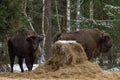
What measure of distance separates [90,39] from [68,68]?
11.0 feet

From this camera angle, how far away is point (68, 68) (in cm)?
1518

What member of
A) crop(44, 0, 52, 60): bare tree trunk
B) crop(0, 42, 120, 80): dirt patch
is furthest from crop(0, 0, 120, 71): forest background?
crop(0, 42, 120, 80): dirt patch

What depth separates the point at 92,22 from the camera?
27797 mm

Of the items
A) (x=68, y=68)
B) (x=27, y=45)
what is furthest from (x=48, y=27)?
(x=68, y=68)

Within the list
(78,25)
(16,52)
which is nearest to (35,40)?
(16,52)

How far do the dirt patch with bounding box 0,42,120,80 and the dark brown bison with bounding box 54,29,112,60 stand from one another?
5.37ft

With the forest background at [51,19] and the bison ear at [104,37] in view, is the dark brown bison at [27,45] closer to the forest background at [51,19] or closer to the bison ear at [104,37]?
the forest background at [51,19]

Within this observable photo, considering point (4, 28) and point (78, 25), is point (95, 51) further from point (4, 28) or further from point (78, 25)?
point (78, 25)

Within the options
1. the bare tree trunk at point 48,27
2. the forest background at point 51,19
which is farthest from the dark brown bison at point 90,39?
the bare tree trunk at point 48,27

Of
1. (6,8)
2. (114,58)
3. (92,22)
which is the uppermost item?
(6,8)

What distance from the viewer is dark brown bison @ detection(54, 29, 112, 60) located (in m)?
17.8

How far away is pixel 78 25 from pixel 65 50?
10.4m

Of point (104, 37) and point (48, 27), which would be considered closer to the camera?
point (104, 37)

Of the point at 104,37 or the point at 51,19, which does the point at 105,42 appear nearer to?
the point at 104,37
